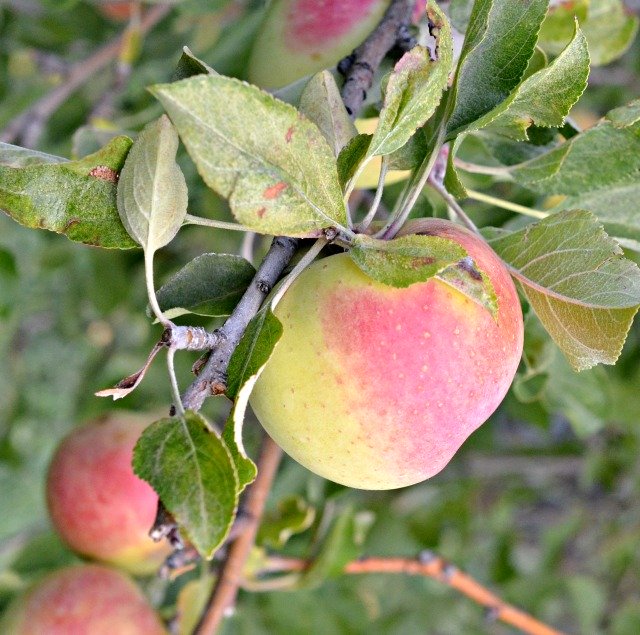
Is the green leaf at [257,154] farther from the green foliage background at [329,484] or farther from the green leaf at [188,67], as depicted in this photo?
the green foliage background at [329,484]

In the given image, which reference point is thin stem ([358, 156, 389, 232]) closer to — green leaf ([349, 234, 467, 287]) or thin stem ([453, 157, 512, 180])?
green leaf ([349, 234, 467, 287])

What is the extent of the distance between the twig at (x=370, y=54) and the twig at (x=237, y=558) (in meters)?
0.50

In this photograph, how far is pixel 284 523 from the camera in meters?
1.15

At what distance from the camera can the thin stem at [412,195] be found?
630mm

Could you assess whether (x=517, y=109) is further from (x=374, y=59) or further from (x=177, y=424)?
(x=177, y=424)

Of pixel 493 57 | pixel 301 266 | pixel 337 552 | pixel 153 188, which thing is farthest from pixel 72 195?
pixel 337 552

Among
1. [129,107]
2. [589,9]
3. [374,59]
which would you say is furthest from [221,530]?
[129,107]

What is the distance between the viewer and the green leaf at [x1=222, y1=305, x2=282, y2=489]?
1.76 ft

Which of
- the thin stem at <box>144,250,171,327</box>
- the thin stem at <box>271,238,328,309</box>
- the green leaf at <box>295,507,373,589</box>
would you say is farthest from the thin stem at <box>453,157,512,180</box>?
the green leaf at <box>295,507,373,589</box>

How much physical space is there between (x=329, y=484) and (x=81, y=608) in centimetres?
43

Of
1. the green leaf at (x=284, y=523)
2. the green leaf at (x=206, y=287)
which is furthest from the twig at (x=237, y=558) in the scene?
the green leaf at (x=206, y=287)

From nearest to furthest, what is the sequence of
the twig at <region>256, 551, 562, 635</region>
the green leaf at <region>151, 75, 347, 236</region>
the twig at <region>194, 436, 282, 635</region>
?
the green leaf at <region>151, 75, 347, 236</region> → the twig at <region>194, 436, 282, 635</region> → the twig at <region>256, 551, 562, 635</region>

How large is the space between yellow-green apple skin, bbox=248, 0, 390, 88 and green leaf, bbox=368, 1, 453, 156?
1.08ft

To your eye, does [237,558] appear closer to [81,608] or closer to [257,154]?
[81,608]
